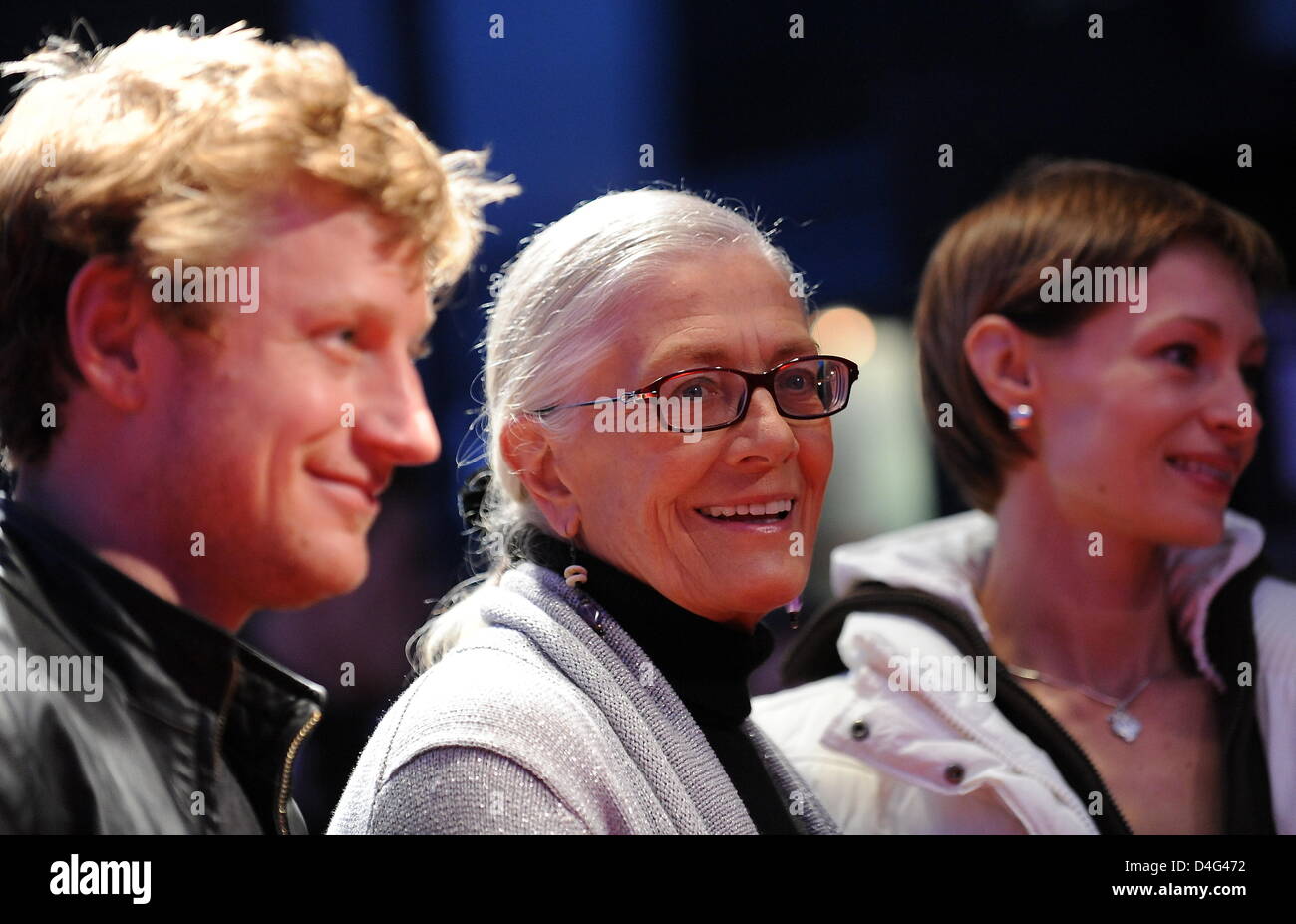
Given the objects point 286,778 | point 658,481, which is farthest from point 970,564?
point 286,778

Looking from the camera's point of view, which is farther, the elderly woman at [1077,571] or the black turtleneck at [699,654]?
the elderly woman at [1077,571]

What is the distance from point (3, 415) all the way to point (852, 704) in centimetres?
136

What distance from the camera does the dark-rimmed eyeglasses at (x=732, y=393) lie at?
65.1 inches

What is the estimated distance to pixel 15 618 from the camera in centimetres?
165

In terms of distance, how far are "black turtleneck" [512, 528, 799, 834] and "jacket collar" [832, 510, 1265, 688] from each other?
507 millimetres

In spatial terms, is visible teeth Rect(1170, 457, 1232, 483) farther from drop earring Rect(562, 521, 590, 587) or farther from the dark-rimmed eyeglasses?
drop earring Rect(562, 521, 590, 587)

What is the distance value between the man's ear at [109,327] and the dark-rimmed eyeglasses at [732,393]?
0.56 m

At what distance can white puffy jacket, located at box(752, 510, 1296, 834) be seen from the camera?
6.53 feet

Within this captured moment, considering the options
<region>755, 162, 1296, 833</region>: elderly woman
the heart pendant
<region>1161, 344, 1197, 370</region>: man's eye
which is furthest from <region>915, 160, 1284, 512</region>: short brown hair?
the heart pendant

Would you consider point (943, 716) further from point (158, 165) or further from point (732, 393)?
point (158, 165)

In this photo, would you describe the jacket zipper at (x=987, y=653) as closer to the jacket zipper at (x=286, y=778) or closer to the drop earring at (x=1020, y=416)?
the drop earring at (x=1020, y=416)

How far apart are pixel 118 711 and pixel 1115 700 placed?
Answer: 1.56 meters

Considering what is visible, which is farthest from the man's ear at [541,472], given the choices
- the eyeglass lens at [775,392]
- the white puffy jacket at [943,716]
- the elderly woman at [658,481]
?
the white puffy jacket at [943,716]
